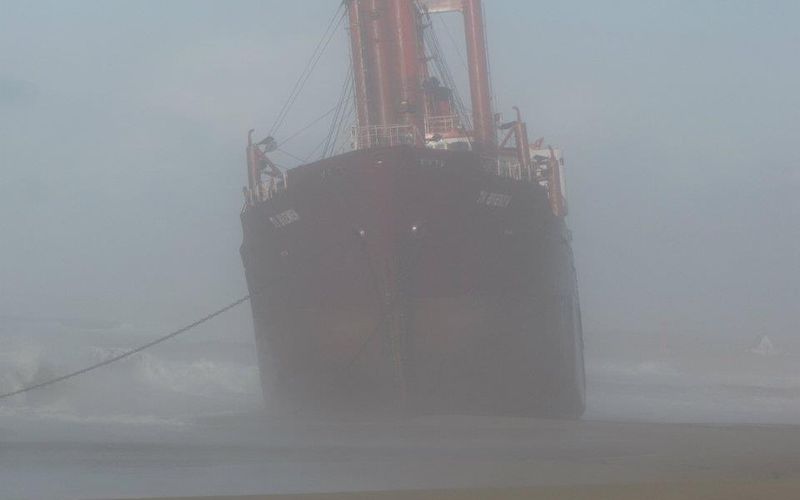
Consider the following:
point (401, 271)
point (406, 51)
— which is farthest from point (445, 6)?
point (401, 271)

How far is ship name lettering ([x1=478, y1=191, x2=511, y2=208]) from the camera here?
17516mm

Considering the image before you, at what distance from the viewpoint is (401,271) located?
16.3 metres

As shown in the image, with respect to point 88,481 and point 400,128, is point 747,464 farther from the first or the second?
point 400,128

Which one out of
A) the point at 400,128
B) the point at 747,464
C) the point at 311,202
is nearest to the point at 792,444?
the point at 747,464

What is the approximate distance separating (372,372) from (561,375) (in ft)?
15.9

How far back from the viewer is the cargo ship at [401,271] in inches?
645

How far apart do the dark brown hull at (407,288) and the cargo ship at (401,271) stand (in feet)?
0.08

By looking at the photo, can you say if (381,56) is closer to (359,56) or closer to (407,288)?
(359,56)

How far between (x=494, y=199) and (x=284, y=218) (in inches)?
147

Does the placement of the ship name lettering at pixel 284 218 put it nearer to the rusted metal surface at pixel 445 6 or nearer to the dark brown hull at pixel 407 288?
the dark brown hull at pixel 407 288

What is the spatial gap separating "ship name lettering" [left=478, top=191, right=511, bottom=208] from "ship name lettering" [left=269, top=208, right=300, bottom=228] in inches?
126

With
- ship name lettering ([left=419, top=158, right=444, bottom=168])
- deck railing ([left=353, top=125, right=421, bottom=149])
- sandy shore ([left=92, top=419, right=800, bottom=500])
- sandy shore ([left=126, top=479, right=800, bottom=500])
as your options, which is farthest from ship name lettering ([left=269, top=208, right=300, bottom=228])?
sandy shore ([left=126, top=479, right=800, bottom=500])

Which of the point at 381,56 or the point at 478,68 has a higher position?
the point at 478,68

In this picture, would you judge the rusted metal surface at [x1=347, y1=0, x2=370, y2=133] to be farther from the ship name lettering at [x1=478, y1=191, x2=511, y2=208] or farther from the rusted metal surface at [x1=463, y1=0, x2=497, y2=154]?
the rusted metal surface at [x1=463, y1=0, x2=497, y2=154]
